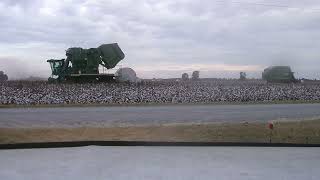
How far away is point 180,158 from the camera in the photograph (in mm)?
9445

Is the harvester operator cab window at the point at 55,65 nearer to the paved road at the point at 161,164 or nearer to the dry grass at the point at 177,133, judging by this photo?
the dry grass at the point at 177,133

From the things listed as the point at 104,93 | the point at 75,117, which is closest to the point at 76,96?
the point at 104,93

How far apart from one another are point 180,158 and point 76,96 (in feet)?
94.1

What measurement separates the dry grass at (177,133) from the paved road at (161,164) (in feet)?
21.7

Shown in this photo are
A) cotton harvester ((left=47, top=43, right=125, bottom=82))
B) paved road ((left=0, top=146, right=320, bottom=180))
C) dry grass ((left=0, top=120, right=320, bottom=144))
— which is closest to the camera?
paved road ((left=0, top=146, right=320, bottom=180))

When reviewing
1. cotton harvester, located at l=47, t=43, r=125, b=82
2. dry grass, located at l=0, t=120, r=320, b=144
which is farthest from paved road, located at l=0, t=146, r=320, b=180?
cotton harvester, located at l=47, t=43, r=125, b=82

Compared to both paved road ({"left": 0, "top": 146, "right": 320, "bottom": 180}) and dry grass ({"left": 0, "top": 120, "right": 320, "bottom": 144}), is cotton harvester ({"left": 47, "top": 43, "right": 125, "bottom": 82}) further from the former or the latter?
paved road ({"left": 0, "top": 146, "right": 320, "bottom": 180})

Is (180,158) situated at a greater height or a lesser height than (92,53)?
lesser

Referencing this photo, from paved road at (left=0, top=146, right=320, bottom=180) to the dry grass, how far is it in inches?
260

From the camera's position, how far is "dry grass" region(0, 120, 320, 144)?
1709 centimetres

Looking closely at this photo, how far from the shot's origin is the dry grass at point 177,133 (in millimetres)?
17094

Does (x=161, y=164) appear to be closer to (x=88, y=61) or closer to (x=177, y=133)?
(x=177, y=133)

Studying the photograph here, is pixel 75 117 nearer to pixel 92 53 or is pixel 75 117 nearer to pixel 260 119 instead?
pixel 260 119

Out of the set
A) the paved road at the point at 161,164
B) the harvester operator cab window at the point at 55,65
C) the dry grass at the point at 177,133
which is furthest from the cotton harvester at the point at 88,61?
the paved road at the point at 161,164
